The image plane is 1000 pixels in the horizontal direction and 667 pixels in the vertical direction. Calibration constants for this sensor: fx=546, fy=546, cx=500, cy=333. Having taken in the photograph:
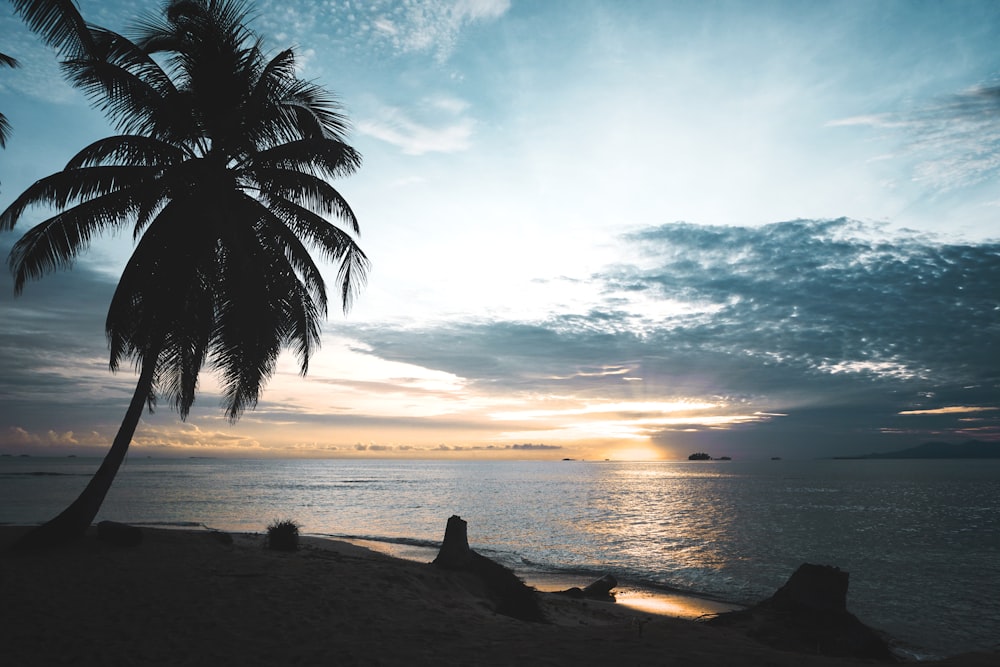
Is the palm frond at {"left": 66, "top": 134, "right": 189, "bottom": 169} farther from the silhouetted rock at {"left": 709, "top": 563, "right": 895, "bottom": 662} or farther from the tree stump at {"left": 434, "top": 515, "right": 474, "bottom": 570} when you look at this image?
the silhouetted rock at {"left": 709, "top": 563, "right": 895, "bottom": 662}

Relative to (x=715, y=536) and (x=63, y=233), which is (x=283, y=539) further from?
(x=715, y=536)

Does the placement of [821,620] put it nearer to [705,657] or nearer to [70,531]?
[705,657]

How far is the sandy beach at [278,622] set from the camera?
280 inches

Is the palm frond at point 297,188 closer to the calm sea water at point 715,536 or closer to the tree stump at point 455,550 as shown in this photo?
the tree stump at point 455,550

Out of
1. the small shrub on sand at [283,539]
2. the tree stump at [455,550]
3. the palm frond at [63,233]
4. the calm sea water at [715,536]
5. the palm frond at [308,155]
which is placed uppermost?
the palm frond at [308,155]

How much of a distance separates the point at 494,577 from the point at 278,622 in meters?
6.40

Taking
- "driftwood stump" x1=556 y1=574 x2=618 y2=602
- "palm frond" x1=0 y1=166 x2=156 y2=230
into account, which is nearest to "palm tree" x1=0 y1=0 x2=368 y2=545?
"palm frond" x1=0 y1=166 x2=156 y2=230

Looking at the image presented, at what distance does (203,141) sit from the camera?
1402 centimetres

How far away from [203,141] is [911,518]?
5497 centimetres

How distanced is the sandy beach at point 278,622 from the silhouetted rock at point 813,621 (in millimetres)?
1179

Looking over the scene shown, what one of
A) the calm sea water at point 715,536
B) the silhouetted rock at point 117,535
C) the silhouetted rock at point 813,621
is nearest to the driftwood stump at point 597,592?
the calm sea water at point 715,536

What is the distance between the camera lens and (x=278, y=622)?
844 cm

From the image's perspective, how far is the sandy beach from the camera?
712 centimetres

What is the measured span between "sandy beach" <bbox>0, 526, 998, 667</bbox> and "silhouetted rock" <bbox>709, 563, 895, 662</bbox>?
1.18 meters
